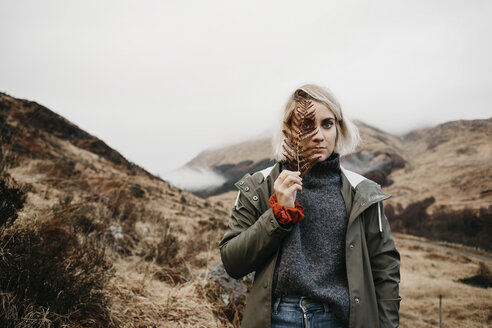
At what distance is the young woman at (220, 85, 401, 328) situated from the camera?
1.28 m

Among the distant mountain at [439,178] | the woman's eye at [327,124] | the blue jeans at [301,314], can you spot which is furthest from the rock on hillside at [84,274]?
the distant mountain at [439,178]

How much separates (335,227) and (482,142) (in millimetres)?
116893

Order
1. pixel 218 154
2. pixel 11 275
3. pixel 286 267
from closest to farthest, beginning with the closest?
pixel 286 267, pixel 11 275, pixel 218 154

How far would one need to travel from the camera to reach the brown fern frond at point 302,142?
52.7 inches

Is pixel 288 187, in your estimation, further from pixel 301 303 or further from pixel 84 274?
pixel 84 274

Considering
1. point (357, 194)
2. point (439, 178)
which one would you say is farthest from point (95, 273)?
point (439, 178)

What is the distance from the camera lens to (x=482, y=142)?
3344 inches

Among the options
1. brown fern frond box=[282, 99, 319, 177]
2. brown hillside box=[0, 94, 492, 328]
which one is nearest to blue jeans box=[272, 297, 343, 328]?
brown fern frond box=[282, 99, 319, 177]

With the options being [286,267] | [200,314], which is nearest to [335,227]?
[286,267]

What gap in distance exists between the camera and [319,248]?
1.44 m

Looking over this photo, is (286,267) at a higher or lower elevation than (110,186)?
higher

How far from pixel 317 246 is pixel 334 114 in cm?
86

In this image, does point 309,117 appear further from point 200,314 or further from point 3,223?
point 3,223

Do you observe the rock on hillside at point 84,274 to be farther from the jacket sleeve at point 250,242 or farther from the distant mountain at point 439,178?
the distant mountain at point 439,178
